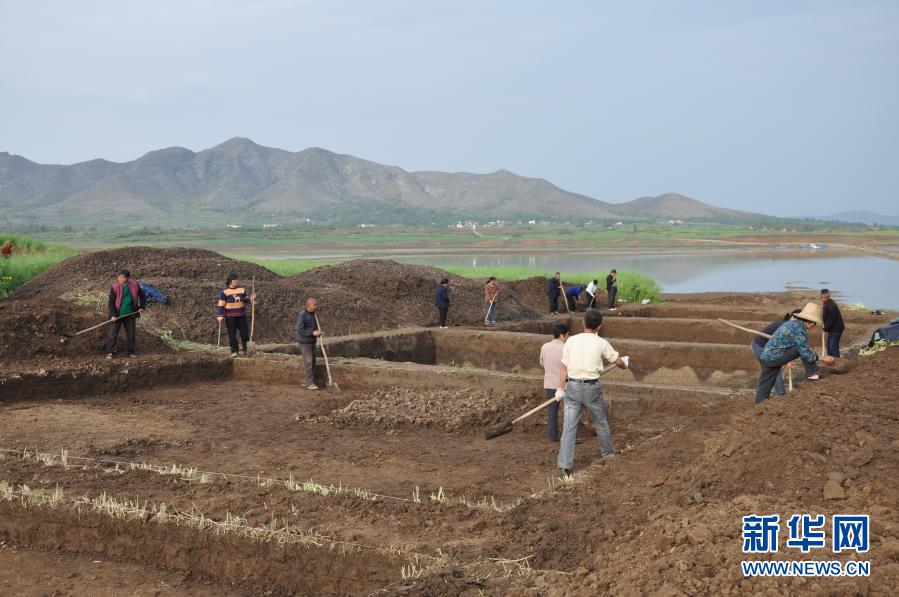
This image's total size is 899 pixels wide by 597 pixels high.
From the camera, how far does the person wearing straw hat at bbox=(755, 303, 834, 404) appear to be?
25.5 feet

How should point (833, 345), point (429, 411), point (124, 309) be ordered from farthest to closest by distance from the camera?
point (833, 345)
point (124, 309)
point (429, 411)

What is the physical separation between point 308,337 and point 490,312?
9247mm

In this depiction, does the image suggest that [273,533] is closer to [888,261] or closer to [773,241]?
[888,261]

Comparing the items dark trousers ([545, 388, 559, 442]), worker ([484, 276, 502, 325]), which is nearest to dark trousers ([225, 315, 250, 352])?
dark trousers ([545, 388, 559, 442])

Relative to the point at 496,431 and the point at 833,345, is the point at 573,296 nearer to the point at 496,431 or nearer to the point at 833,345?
the point at 833,345

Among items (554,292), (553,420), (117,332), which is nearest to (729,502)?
(553,420)

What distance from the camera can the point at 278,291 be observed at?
712 inches

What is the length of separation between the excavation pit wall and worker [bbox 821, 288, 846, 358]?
135 centimetres

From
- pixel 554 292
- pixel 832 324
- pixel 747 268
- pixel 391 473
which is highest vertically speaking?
pixel 832 324

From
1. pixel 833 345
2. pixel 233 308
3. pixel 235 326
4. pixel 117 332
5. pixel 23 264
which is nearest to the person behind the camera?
pixel 117 332

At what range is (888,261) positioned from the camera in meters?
51.8

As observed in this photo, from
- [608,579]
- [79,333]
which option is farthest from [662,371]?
[608,579]

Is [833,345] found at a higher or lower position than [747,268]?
higher

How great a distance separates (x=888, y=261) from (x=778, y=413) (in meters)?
52.2
